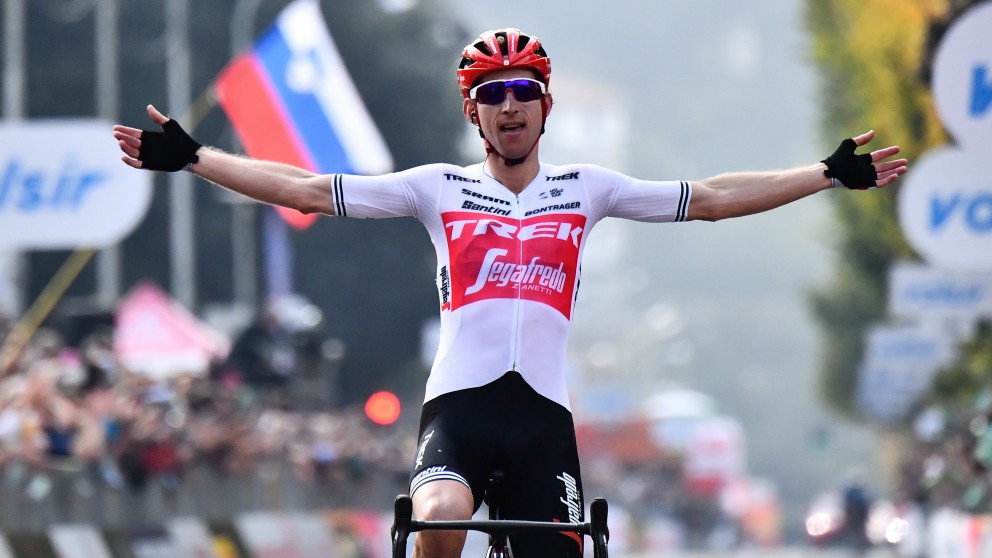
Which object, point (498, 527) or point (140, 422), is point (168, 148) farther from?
point (140, 422)

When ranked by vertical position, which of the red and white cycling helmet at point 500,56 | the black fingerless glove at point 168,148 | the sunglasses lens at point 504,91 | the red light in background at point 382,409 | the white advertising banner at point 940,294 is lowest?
the black fingerless glove at point 168,148

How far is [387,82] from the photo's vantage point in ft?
206

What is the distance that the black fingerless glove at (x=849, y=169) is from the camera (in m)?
8.73

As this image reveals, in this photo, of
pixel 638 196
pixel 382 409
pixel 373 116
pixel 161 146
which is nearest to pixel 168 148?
pixel 161 146

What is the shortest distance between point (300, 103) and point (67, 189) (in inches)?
391

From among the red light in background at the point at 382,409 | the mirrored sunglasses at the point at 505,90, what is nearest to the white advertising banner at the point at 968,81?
the mirrored sunglasses at the point at 505,90

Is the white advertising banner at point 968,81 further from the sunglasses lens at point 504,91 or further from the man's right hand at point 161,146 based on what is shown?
the man's right hand at point 161,146

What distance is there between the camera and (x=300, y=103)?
1073 inches

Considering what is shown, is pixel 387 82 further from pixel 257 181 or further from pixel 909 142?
pixel 257 181

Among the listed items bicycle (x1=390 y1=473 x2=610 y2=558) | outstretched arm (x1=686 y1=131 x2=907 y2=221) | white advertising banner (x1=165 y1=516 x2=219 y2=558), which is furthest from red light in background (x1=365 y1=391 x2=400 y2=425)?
bicycle (x1=390 y1=473 x2=610 y2=558)

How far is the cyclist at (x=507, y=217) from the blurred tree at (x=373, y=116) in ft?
132

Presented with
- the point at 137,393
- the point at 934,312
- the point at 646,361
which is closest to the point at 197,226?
the point at 934,312

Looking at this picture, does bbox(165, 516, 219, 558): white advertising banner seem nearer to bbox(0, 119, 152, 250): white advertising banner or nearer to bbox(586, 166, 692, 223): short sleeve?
bbox(0, 119, 152, 250): white advertising banner

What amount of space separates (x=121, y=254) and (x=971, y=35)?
38194 millimetres
